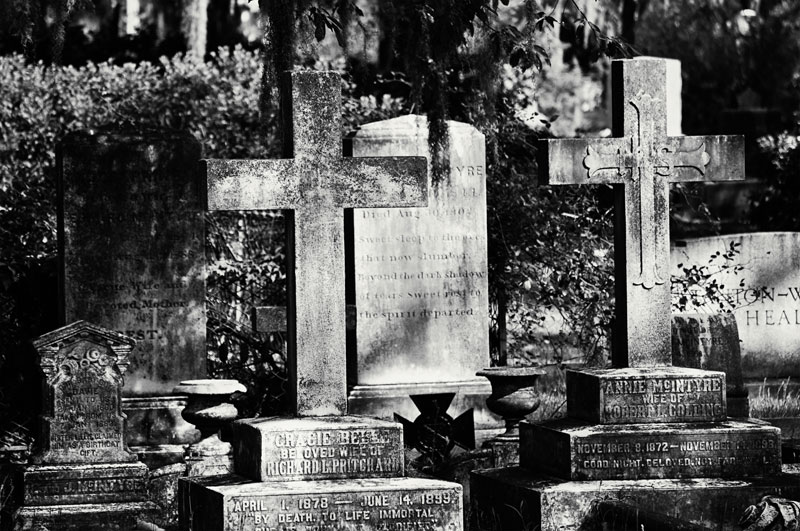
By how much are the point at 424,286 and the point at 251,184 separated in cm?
438

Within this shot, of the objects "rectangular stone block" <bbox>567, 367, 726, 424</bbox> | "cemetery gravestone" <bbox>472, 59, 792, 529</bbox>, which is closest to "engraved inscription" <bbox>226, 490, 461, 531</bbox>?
"cemetery gravestone" <bbox>472, 59, 792, 529</bbox>

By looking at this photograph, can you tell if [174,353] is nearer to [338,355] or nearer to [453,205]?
[453,205]

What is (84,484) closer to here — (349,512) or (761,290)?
(349,512)

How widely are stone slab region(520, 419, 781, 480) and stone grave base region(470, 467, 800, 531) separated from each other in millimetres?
74

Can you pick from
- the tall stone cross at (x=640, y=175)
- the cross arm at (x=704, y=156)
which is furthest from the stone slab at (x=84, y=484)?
the cross arm at (x=704, y=156)

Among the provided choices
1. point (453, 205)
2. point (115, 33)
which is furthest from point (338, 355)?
point (115, 33)

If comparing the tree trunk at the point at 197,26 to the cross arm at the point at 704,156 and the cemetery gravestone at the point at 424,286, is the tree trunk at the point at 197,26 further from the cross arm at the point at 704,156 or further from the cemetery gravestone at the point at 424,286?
the cross arm at the point at 704,156

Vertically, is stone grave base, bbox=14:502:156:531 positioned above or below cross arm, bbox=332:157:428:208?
below

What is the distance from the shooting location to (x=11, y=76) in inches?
661

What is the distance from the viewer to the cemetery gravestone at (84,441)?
28.4ft

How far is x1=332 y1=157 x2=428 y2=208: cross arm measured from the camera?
702 cm

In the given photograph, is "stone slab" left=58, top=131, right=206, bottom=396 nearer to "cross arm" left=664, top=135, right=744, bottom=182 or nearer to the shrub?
the shrub

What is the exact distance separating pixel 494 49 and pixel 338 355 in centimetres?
366

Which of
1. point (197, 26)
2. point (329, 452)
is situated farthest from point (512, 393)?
point (197, 26)
